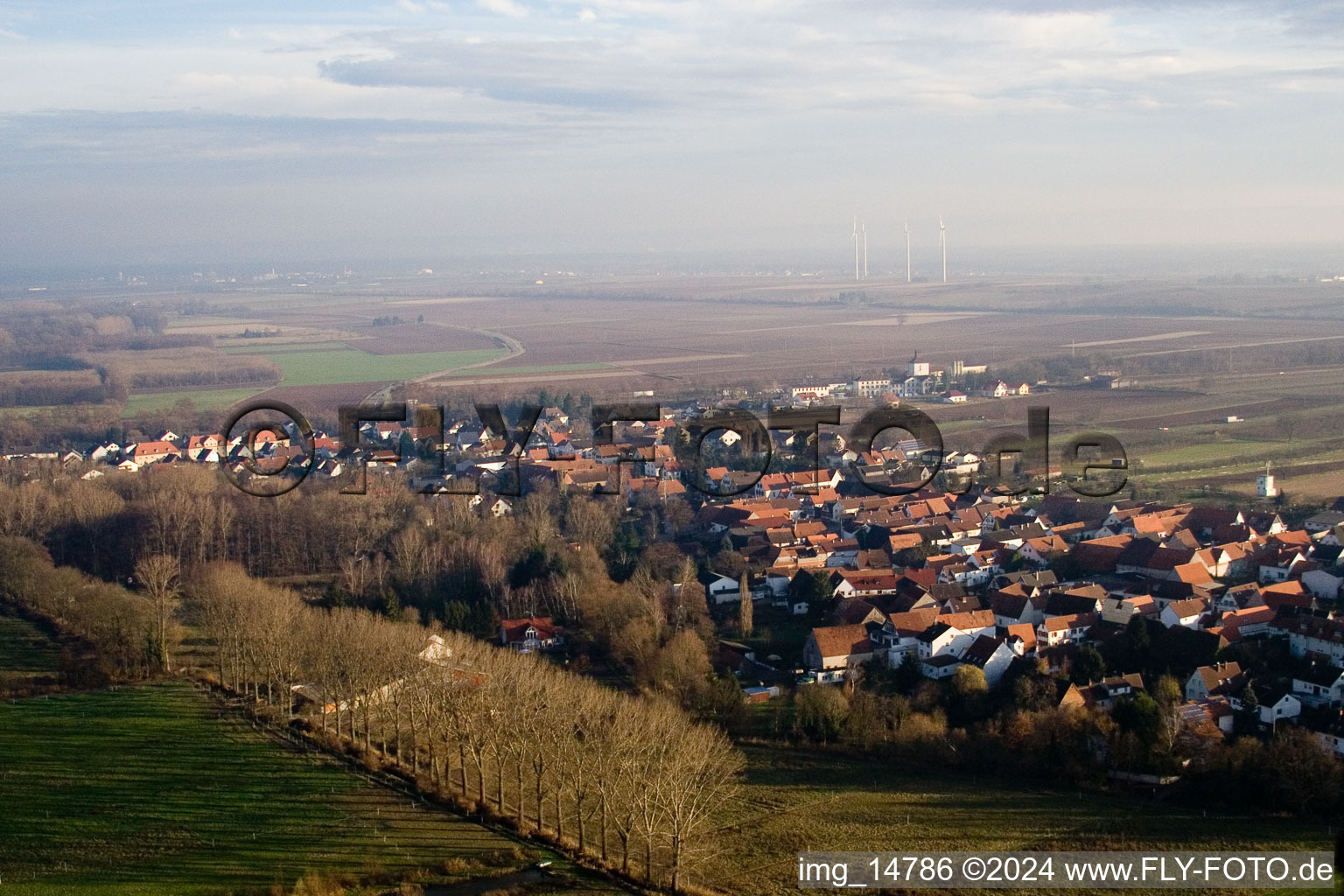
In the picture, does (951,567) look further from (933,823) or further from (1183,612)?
(933,823)

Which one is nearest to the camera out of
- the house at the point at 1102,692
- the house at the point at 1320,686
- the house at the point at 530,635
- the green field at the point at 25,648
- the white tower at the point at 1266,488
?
the house at the point at 1102,692

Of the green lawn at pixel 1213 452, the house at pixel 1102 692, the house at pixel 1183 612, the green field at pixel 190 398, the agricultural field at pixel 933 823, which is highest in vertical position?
the green field at pixel 190 398

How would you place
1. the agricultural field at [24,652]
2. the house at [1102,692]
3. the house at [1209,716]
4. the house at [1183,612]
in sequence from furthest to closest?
the house at [1183,612], the agricultural field at [24,652], the house at [1102,692], the house at [1209,716]

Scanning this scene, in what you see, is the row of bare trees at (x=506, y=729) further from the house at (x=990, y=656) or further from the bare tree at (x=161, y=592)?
the house at (x=990, y=656)

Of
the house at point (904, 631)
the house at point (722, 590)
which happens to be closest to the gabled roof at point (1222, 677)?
the house at point (904, 631)

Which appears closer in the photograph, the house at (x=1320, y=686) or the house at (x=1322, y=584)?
the house at (x=1320, y=686)

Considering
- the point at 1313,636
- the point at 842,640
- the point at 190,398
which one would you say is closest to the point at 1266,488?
the point at 1313,636
